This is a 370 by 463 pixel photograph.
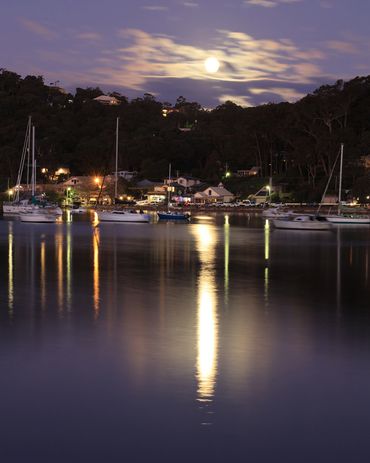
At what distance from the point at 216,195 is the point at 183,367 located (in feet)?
349

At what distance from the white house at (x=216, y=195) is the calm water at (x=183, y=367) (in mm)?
90792

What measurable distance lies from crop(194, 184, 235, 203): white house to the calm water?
90.8 meters

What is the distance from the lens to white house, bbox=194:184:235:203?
11929 cm

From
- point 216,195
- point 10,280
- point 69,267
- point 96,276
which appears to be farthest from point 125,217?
point 10,280

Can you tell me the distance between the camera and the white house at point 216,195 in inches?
4696

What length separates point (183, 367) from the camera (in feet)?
43.4

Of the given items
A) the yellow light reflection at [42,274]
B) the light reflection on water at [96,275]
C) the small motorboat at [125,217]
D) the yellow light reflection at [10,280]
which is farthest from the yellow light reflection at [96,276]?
the small motorboat at [125,217]

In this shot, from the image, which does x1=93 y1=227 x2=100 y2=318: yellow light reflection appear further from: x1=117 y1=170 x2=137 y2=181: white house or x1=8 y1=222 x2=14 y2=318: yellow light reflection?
x1=117 y1=170 x2=137 y2=181: white house

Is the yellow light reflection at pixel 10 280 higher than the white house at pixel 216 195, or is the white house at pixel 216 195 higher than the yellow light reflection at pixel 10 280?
the white house at pixel 216 195

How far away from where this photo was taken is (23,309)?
19.6 m

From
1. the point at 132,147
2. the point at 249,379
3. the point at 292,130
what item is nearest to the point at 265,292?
the point at 249,379

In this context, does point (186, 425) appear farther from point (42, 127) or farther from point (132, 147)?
point (42, 127)

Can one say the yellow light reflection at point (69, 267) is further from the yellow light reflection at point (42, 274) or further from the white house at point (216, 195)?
the white house at point (216, 195)

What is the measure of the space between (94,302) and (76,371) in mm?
8119
